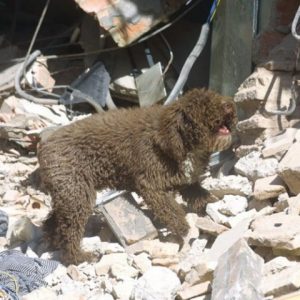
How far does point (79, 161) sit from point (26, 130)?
3.13m

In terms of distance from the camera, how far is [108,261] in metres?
6.08

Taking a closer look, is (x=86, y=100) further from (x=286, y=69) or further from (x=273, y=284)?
(x=273, y=284)

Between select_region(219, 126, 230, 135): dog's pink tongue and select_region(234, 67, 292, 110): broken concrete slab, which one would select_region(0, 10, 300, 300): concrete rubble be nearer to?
select_region(234, 67, 292, 110): broken concrete slab

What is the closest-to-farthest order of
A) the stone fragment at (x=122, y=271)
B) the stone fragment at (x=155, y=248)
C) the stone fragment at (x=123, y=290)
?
the stone fragment at (x=123, y=290) → the stone fragment at (x=122, y=271) → the stone fragment at (x=155, y=248)

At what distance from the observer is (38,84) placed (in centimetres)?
1006

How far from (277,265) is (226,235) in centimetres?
87

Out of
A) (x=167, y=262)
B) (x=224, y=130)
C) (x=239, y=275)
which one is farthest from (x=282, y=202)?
(x=239, y=275)

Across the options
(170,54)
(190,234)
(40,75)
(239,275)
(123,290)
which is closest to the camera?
(239,275)

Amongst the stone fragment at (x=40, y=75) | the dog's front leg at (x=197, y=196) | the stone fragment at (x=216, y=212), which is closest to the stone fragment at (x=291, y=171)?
the stone fragment at (x=216, y=212)

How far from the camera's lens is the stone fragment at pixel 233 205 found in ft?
20.7

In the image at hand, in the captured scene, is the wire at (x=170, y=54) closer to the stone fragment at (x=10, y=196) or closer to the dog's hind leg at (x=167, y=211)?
the stone fragment at (x=10, y=196)

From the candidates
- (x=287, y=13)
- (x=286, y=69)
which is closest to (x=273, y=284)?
Result: (x=286, y=69)

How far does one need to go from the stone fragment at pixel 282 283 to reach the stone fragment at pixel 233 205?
146cm

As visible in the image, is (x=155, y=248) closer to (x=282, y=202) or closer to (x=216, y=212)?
(x=216, y=212)
